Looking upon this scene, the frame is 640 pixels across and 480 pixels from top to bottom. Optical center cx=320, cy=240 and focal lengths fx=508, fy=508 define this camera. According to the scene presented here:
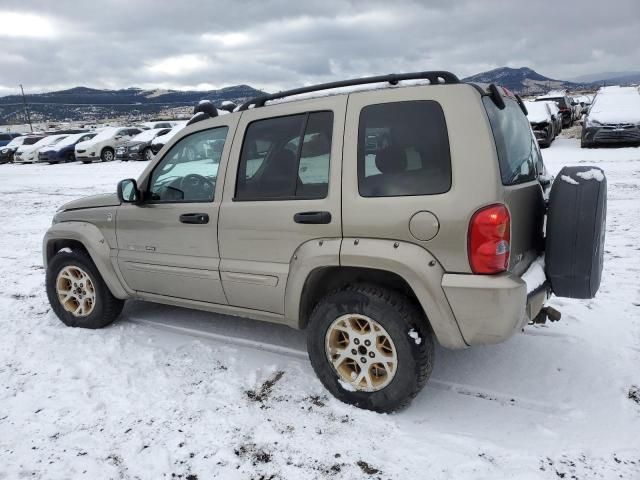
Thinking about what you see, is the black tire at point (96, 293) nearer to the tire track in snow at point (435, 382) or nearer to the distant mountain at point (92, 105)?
the tire track in snow at point (435, 382)

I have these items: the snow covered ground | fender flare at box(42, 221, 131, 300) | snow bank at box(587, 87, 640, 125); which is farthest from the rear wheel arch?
snow bank at box(587, 87, 640, 125)

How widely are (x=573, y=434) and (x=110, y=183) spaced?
45.6 feet

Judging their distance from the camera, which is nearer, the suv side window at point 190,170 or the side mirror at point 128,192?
the suv side window at point 190,170

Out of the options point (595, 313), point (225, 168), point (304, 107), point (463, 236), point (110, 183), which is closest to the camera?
point (463, 236)

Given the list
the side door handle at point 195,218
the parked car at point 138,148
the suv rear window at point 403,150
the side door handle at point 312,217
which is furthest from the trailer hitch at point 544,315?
the parked car at point 138,148

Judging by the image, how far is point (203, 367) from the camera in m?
3.70

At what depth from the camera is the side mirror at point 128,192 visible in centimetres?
391

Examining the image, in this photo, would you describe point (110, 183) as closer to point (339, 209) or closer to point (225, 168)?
point (225, 168)

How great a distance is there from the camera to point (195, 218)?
3.62 metres

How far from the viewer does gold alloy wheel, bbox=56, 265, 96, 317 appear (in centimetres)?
445

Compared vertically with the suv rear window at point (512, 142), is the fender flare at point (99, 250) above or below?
below

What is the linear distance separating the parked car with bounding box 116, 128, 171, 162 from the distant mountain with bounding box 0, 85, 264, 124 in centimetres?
8478

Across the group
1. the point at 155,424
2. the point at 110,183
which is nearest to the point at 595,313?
the point at 155,424

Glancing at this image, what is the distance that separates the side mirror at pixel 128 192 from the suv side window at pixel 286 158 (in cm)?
96
